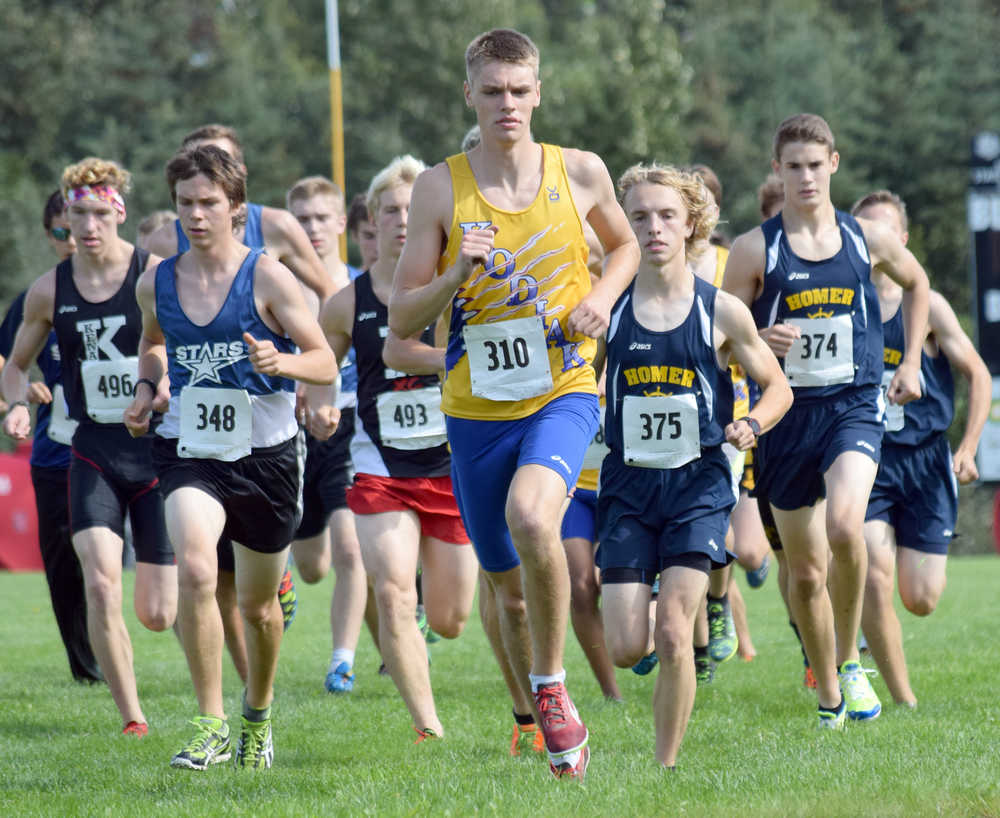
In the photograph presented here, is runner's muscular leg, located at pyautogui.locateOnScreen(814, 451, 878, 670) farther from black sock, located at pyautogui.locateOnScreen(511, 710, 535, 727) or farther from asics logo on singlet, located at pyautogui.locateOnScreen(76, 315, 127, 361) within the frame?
asics logo on singlet, located at pyautogui.locateOnScreen(76, 315, 127, 361)

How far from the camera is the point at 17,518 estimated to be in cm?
2197

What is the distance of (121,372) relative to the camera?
755cm

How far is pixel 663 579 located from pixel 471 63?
2032 millimetres

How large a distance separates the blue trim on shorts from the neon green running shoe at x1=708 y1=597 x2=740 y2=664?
11.8 feet

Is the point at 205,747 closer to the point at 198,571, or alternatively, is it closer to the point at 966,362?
the point at 198,571

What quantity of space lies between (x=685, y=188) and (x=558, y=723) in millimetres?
2228

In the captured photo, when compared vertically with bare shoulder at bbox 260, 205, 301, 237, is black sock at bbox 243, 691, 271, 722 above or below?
below

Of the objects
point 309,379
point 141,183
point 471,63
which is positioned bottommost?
point 309,379

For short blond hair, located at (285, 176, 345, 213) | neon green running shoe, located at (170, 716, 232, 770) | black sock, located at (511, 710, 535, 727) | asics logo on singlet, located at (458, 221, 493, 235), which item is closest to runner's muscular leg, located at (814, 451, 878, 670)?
black sock, located at (511, 710, 535, 727)

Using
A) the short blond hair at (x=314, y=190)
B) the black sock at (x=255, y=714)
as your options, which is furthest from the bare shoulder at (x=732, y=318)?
the short blond hair at (x=314, y=190)

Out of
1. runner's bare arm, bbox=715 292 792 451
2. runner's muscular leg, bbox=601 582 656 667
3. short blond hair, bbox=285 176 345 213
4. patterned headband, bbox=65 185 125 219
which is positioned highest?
short blond hair, bbox=285 176 345 213

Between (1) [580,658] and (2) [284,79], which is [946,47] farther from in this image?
(1) [580,658]

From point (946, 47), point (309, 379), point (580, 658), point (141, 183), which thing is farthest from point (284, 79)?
point (309, 379)

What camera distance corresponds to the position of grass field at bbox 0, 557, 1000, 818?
195 inches
